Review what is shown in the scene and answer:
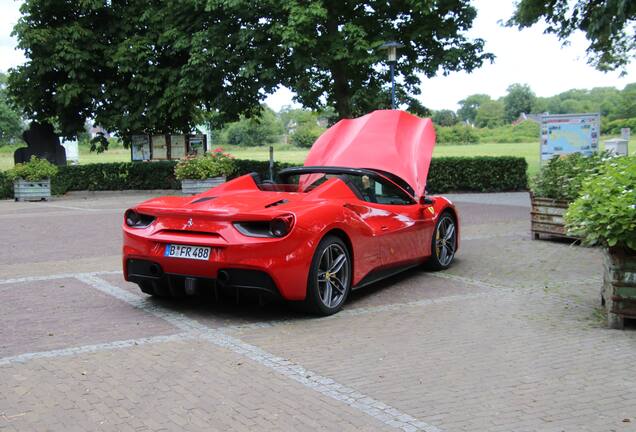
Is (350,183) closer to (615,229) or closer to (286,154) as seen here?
(615,229)

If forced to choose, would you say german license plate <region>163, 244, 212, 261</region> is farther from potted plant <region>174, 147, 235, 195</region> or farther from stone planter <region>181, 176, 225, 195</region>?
stone planter <region>181, 176, 225, 195</region>

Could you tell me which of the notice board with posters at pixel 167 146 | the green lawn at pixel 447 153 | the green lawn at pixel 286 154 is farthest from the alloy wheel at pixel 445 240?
the notice board with posters at pixel 167 146

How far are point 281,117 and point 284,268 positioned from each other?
274 feet

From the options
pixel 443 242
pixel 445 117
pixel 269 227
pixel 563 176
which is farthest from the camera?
pixel 445 117

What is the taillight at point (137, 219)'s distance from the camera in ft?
20.0

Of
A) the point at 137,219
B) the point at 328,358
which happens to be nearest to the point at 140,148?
the point at 137,219

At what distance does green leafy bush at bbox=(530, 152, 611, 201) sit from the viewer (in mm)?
10062

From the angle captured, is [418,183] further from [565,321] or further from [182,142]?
[182,142]

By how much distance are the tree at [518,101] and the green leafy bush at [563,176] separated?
9464 cm

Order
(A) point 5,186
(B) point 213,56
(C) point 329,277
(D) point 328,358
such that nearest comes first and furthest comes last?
(D) point 328,358, (C) point 329,277, (B) point 213,56, (A) point 5,186

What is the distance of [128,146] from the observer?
88.4ft

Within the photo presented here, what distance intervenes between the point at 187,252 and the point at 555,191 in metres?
7.06

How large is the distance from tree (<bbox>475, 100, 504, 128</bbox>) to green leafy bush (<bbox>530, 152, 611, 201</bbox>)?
269 feet

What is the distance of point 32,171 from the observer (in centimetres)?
2183
